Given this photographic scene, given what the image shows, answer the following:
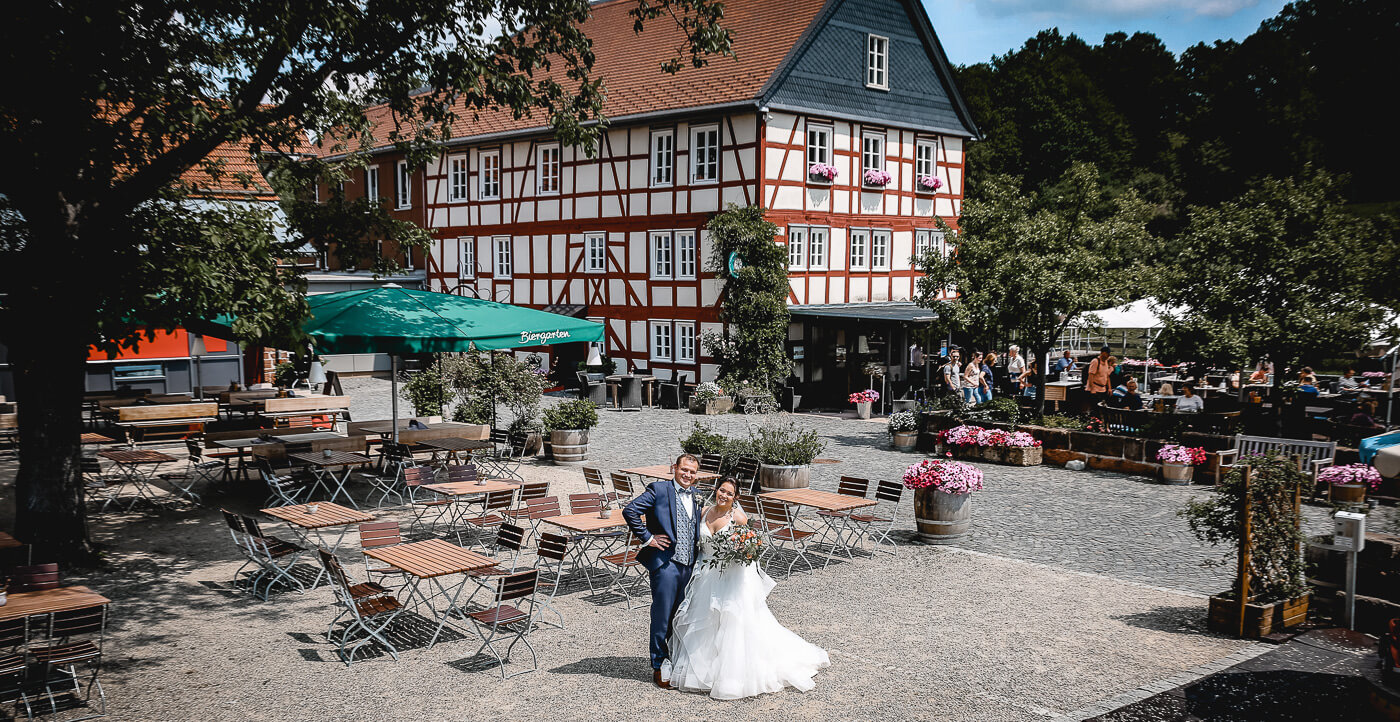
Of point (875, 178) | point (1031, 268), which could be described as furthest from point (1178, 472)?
point (875, 178)

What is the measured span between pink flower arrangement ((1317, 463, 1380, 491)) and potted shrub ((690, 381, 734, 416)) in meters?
13.2

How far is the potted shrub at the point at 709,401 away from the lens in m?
24.3

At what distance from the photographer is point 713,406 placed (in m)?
24.3

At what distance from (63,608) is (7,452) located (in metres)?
13.0

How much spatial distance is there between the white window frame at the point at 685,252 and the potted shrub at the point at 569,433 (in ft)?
36.0

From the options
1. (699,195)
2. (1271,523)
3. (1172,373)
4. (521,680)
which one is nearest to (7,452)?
(521,680)

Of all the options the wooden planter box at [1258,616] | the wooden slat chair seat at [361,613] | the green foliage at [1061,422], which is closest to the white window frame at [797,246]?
the green foliage at [1061,422]

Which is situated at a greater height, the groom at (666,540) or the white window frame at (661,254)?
the white window frame at (661,254)

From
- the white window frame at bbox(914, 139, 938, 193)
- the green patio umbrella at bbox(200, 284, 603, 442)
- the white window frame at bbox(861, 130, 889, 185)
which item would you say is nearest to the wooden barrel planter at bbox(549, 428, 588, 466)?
the green patio umbrella at bbox(200, 284, 603, 442)

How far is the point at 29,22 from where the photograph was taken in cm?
885

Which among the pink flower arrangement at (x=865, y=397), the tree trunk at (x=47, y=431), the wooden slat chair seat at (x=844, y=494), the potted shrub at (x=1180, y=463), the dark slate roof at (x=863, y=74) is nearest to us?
the tree trunk at (x=47, y=431)

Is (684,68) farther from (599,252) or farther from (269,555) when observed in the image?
(269,555)

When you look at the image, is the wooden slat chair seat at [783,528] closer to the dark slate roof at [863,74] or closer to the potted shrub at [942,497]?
the potted shrub at [942,497]

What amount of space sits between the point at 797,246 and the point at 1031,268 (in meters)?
→ 9.86
